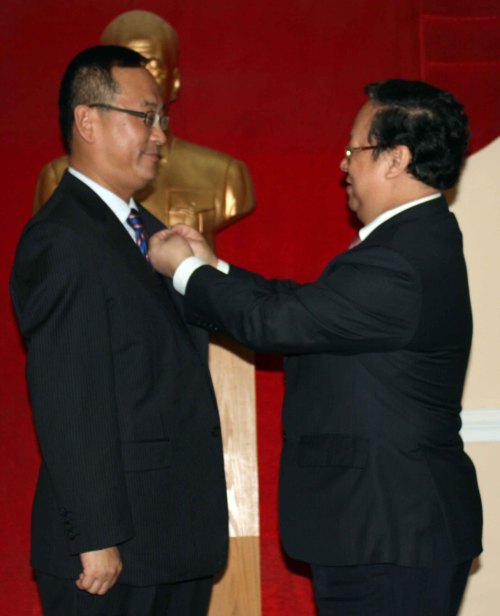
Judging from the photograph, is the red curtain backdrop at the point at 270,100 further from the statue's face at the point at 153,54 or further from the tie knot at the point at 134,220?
the tie knot at the point at 134,220

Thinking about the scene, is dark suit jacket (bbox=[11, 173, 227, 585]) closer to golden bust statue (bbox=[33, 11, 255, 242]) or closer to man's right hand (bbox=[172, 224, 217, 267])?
man's right hand (bbox=[172, 224, 217, 267])

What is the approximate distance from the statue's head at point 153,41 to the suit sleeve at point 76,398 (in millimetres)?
1129

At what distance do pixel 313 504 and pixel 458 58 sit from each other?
1.84 metres

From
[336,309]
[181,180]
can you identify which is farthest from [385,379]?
[181,180]

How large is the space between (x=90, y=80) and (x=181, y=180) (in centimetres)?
81

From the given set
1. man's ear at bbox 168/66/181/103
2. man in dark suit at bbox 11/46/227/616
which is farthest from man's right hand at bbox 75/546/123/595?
man's ear at bbox 168/66/181/103

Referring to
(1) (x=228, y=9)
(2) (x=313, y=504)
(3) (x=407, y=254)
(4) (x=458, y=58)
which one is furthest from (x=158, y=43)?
(2) (x=313, y=504)

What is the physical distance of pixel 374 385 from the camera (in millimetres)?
2043

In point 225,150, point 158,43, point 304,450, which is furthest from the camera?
point 225,150

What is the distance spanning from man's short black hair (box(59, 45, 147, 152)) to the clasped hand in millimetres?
291

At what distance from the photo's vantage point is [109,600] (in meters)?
2.00

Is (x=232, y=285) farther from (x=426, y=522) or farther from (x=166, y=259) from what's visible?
(x=426, y=522)

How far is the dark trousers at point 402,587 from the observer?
201 cm

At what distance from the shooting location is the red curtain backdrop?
10.8 ft
